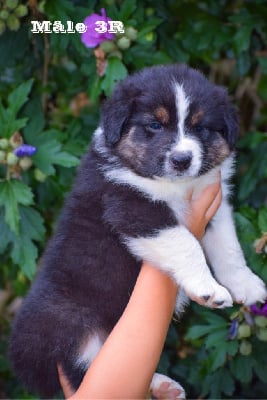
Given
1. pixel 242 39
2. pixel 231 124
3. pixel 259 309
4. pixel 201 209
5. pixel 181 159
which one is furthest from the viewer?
pixel 242 39

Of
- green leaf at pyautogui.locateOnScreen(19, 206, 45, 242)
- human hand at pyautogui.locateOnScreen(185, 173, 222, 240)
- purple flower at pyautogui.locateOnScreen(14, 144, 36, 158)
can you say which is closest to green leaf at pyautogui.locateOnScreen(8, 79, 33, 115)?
purple flower at pyautogui.locateOnScreen(14, 144, 36, 158)

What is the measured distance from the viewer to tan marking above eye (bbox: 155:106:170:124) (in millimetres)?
3212

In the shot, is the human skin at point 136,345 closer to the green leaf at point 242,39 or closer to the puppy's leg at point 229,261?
the puppy's leg at point 229,261

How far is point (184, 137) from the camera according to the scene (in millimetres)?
3199

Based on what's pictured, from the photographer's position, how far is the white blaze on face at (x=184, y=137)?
10.4 ft

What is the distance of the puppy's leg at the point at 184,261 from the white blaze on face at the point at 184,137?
300 mm

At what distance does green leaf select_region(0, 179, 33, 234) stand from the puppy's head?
654 millimetres

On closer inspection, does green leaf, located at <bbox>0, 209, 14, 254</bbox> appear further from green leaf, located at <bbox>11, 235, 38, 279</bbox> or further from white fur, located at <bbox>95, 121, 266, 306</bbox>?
white fur, located at <bbox>95, 121, 266, 306</bbox>

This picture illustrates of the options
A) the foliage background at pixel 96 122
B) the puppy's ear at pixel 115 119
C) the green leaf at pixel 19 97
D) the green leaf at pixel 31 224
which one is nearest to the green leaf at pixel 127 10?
the foliage background at pixel 96 122

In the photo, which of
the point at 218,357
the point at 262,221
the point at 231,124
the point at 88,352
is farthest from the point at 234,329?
the point at 231,124

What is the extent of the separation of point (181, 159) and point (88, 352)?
101 centimetres

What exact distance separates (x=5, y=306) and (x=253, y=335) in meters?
2.61

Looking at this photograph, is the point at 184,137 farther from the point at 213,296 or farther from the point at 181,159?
the point at 213,296

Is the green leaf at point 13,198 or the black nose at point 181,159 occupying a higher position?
the black nose at point 181,159
